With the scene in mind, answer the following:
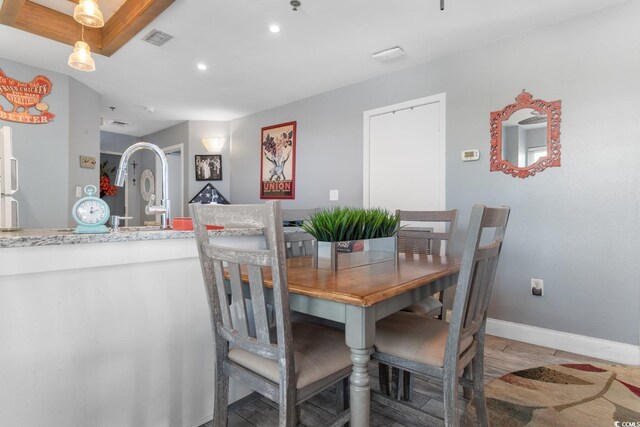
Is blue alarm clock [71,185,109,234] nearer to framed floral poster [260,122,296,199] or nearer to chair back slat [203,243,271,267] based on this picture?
chair back slat [203,243,271,267]

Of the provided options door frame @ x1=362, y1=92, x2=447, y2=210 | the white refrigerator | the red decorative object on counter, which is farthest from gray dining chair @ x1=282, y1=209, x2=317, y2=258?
the red decorative object on counter

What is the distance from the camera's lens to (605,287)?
236 cm

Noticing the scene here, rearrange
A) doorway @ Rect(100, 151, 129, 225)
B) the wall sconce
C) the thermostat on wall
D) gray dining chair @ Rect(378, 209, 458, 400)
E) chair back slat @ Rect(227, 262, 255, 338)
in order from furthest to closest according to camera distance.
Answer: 1. doorway @ Rect(100, 151, 129, 225)
2. the wall sconce
3. the thermostat on wall
4. gray dining chair @ Rect(378, 209, 458, 400)
5. chair back slat @ Rect(227, 262, 255, 338)

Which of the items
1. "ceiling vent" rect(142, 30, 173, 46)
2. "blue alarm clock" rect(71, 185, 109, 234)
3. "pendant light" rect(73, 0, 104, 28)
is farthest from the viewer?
"ceiling vent" rect(142, 30, 173, 46)

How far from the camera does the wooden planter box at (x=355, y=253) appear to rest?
142cm

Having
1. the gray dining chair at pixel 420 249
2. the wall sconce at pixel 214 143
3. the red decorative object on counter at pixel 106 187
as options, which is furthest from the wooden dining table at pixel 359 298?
the red decorative object on counter at pixel 106 187

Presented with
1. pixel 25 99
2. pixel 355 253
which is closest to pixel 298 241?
pixel 355 253

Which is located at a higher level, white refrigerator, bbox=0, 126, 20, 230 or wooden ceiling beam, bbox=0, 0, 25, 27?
wooden ceiling beam, bbox=0, 0, 25, 27

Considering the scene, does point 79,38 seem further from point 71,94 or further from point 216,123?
point 216,123

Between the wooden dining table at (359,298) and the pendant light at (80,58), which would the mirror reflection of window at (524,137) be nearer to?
the wooden dining table at (359,298)

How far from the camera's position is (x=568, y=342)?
2.46 meters

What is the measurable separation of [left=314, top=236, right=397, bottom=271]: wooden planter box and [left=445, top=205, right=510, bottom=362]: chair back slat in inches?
18.6

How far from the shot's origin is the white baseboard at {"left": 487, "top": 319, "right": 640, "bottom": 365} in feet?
7.44

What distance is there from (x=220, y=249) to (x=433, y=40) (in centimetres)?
267
